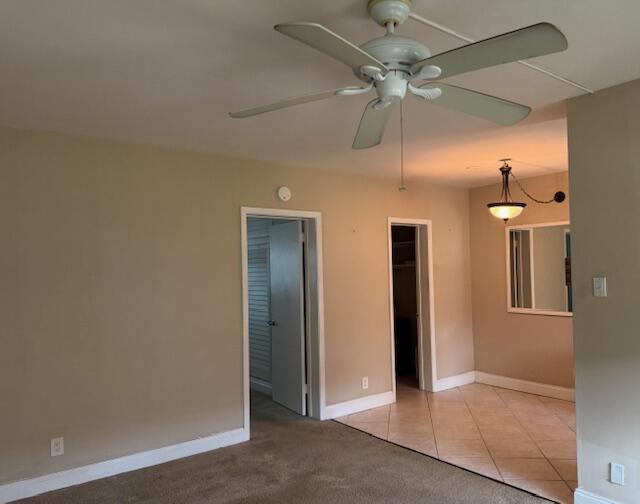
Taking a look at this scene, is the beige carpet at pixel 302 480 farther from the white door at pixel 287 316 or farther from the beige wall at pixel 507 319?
the beige wall at pixel 507 319

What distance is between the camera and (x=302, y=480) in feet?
10.8

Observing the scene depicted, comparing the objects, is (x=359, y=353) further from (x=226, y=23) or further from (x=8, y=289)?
(x=226, y=23)

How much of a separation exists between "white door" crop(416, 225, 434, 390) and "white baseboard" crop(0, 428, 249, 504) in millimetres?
2422

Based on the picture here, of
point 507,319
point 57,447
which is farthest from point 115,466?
point 507,319

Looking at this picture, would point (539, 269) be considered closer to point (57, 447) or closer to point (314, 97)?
point (314, 97)

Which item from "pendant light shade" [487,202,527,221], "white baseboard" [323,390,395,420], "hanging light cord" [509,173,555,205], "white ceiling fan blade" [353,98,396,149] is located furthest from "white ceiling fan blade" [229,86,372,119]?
"hanging light cord" [509,173,555,205]

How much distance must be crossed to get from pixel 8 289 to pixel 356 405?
10.5ft

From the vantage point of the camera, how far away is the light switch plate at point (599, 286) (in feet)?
8.89

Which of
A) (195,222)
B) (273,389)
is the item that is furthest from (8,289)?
(273,389)

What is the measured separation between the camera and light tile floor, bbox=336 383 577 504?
3336 millimetres

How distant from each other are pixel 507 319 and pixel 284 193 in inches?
122

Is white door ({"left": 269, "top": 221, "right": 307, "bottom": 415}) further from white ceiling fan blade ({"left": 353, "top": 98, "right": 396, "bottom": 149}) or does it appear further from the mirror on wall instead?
the mirror on wall

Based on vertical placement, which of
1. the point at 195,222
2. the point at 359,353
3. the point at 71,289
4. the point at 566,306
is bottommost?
the point at 359,353

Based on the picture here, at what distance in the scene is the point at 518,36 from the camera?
4.52ft
